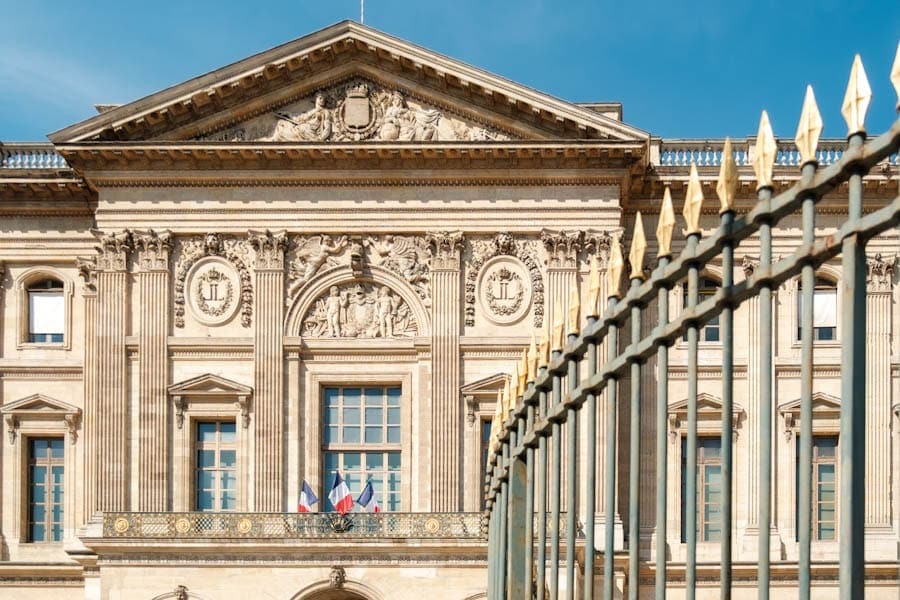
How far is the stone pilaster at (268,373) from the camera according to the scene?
32.1 meters

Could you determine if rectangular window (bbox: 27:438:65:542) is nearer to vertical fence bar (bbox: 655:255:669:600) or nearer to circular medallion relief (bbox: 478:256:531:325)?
circular medallion relief (bbox: 478:256:531:325)

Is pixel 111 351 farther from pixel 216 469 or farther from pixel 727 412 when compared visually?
pixel 727 412

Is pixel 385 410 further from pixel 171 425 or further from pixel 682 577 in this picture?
pixel 682 577

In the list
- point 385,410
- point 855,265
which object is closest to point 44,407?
point 385,410

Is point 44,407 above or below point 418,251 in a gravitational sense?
below

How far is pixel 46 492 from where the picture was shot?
3462 cm

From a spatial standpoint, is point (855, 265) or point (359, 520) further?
point (359, 520)

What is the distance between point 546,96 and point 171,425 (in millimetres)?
10534

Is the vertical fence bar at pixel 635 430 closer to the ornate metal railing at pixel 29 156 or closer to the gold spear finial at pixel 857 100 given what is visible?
the gold spear finial at pixel 857 100

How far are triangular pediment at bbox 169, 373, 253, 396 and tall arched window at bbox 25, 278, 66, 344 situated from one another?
4.08m

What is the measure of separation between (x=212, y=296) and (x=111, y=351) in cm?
243

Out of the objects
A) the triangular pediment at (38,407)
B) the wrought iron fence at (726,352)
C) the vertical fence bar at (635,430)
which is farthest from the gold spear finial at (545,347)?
the triangular pediment at (38,407)

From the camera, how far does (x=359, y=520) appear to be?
102 feet

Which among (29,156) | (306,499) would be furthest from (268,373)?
(29,156)
